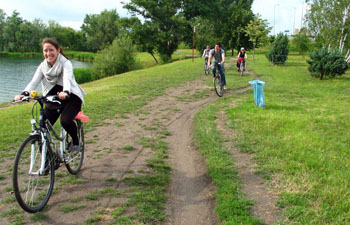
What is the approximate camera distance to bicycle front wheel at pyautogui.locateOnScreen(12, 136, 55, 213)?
330cm

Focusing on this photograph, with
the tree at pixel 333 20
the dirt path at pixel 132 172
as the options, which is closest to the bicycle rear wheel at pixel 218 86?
the dirt path at pixel 132 172

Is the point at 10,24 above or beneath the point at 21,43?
above

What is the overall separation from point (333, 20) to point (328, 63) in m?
7.15

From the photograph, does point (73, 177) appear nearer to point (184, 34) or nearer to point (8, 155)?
point (8, 155)

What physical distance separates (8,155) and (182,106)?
6.04 metres

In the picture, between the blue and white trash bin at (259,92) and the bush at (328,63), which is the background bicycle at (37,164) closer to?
the blue and white trash bin at (259,92)

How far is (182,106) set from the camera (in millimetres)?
10328

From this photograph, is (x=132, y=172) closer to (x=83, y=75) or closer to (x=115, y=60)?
(x=83, y=75)

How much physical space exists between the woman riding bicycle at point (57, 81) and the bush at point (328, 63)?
664 inches

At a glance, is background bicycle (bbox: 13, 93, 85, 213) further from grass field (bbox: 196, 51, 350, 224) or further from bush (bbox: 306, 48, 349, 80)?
bush (bbox: 306, 48, 349, 80)

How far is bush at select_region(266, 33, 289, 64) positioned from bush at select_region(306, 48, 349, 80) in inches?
426

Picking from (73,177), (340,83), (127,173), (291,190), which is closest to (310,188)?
(291,190)

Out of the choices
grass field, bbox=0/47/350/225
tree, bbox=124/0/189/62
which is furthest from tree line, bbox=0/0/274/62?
grass field, bbox=0/47/350/225

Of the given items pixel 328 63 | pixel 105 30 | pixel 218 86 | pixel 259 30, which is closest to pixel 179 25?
pixel 259 30
